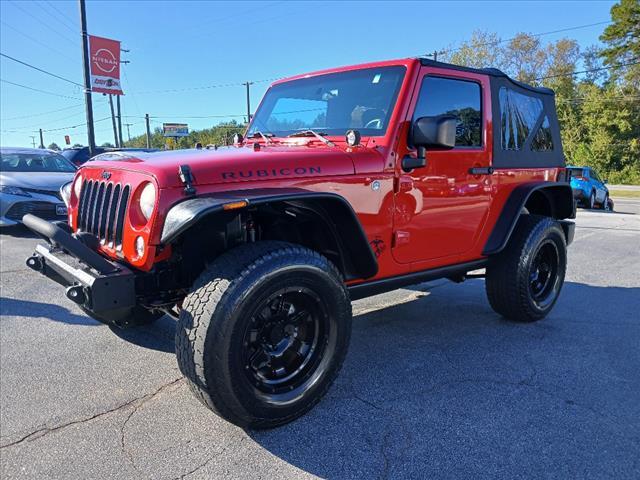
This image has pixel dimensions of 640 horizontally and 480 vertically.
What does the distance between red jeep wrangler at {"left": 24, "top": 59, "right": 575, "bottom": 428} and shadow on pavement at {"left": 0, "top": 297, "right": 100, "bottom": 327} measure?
933mm

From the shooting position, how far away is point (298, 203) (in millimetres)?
2711

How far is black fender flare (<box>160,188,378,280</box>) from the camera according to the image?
224 cm

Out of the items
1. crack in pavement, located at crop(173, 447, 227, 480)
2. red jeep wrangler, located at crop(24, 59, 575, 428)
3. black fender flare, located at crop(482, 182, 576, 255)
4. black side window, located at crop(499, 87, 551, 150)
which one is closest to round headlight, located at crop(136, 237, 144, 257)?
red jeep wrangler, located at crop(24, 59, 575, 428)

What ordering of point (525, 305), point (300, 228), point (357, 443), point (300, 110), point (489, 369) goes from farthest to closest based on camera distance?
point (525, 305) < point (300, 110) < point (489, 369) < point (300, 228) < point (357, 443)

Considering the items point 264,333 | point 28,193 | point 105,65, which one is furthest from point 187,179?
point 105,65

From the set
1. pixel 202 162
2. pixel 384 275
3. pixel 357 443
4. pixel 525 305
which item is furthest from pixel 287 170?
pixel 525 305

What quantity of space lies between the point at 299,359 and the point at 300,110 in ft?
6.39

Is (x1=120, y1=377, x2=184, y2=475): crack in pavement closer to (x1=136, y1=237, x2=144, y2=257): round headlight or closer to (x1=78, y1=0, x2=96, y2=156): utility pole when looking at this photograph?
(x1=136, y1=237, x2=144, y2=257): round headlight

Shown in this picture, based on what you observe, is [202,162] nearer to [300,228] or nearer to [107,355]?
[300,228]

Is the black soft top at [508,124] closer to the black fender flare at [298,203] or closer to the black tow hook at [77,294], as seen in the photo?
the black fender flare at [298,203]

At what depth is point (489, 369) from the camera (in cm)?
334

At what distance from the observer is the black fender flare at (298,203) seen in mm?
2236

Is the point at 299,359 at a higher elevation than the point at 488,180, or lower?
lower

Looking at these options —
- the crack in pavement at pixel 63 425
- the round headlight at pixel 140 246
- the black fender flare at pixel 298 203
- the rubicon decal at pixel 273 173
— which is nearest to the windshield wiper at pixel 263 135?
the rubicon decal at pixel 273 173
